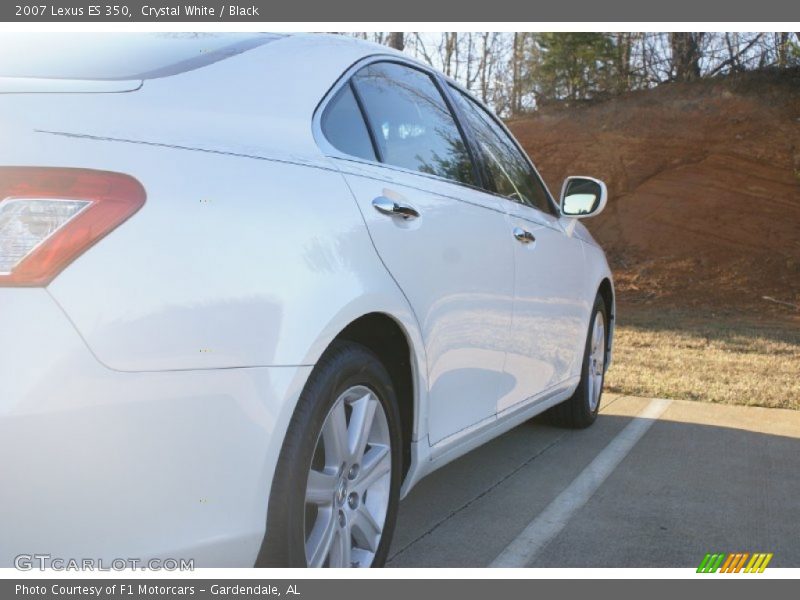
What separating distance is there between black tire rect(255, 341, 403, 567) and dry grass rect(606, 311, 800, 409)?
15.3ft

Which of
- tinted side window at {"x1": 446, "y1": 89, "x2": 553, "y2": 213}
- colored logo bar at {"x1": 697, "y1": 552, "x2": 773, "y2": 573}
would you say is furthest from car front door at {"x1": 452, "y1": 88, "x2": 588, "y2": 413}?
colored logo bar at {"x1": 697, "y1": 552, "x2": 773, "y2": 573}

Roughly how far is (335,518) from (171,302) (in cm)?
91

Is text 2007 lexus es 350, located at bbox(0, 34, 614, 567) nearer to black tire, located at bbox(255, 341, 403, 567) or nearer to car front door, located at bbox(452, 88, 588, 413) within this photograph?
black tire, located at bbox(255, 341, 403, 567)

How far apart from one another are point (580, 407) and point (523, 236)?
176 centimetres

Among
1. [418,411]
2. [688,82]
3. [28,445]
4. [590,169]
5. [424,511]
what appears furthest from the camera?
[688,82]

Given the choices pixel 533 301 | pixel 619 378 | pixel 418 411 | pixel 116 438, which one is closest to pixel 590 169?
pixel 619 378

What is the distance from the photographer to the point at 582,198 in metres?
4.97

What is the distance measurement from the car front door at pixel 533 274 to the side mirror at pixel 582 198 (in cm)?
14

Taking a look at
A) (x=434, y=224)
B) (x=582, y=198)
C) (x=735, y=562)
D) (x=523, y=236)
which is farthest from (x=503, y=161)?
(x=735, y=562)

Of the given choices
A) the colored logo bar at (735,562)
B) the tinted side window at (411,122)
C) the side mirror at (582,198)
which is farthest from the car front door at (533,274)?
the colored logo bar at (735,562)

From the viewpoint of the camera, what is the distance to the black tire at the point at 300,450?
7.23 ft

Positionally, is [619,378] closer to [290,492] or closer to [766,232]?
[290,492]

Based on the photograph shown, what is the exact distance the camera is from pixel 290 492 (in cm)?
222

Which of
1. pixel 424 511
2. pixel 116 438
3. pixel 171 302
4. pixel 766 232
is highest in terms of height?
pixel 171 302
